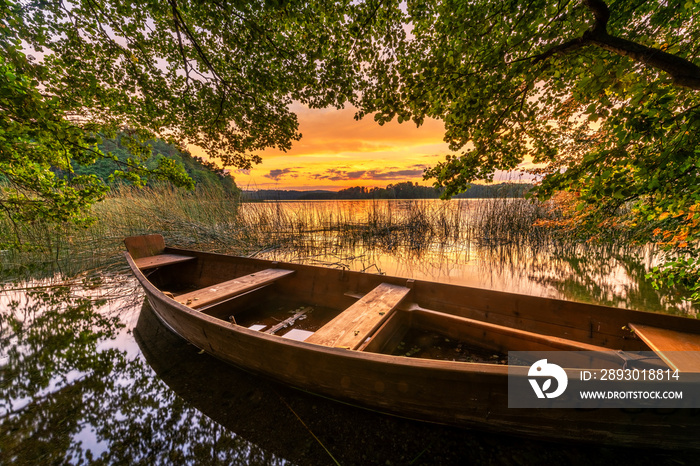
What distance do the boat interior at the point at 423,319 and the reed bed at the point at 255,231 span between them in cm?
259

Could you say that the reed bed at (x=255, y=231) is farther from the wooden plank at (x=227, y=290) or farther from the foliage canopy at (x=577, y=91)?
the foliage canopy at (x=577, y=91)

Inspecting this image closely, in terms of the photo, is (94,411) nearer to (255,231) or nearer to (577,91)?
(577,91)

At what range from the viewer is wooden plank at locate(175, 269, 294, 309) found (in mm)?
2754

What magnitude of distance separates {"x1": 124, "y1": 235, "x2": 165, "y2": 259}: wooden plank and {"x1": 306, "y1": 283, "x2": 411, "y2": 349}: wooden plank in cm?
504

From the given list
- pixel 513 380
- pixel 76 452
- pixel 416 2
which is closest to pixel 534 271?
pixel 513 380

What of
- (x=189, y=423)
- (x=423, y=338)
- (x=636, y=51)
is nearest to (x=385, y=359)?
(x=423, y=338)

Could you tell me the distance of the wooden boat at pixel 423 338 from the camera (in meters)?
1.35

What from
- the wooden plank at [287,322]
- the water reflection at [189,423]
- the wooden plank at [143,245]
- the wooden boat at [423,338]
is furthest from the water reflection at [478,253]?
the water reflection at [189,423]

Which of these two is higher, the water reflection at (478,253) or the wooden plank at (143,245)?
the wooden plank at (143,245)

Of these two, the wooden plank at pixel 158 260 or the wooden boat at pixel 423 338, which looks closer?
the wooden boat at pixel 423 338

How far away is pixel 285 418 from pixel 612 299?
544 cm

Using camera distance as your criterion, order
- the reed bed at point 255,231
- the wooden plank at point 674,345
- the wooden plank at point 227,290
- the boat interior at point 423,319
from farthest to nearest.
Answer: the reed bed at point 255,231, the wooden plank at point 227,290, the boat interior at point 423,319, the wooden plank at point 674,345

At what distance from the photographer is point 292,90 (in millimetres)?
4152

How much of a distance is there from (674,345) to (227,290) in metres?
4.27
